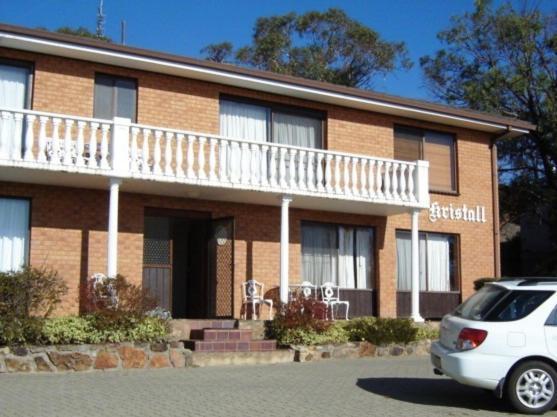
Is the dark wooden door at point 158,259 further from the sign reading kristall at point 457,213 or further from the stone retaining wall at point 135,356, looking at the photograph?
the sign reading kristall at point 457,213

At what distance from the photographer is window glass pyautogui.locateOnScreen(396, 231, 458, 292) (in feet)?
64.1

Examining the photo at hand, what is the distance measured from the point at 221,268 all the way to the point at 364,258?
3.86m

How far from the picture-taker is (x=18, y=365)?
11734mm

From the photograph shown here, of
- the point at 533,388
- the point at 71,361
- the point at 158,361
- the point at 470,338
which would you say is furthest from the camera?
the point at 158,361

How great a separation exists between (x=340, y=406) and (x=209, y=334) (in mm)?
5179

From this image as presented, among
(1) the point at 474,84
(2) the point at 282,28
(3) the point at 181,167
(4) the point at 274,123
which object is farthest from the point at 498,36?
(3) the point at 181,167

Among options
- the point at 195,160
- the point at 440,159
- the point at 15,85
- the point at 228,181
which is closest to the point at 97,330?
the point at 228,181

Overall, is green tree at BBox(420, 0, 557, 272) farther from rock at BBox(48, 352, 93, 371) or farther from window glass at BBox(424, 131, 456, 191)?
rock at BBox(48, 352, 93, 371)

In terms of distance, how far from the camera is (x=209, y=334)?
14.1m

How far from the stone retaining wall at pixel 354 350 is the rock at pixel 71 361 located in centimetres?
382

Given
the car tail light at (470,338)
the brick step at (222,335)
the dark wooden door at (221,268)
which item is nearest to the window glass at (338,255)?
the dark wooden door at (221,268)

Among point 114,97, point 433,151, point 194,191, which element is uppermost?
point 114,97

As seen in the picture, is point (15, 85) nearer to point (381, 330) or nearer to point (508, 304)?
point (381, 330)

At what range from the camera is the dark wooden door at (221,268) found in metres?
16.8
